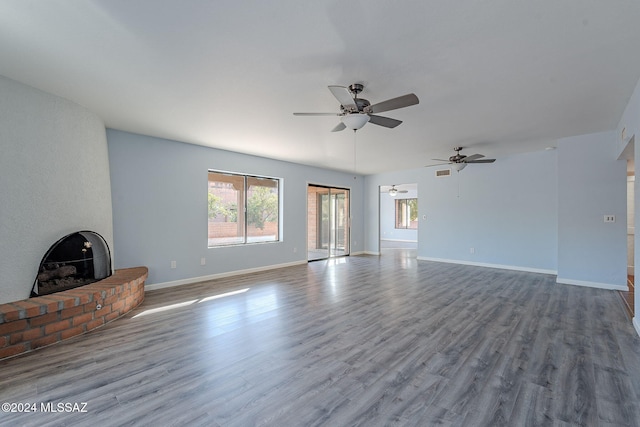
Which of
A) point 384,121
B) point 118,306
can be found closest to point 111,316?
point 118,306

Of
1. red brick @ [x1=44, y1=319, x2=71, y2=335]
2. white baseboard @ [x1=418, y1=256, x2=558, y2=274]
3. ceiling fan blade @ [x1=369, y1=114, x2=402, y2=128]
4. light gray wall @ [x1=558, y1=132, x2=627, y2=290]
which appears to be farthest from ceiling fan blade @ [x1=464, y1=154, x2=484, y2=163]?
red brick @ [x1=44, y1=319, x2=71, y2=335]

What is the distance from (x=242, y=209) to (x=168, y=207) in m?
1.55

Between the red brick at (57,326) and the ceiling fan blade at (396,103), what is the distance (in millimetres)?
3717

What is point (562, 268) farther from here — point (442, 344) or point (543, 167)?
point (442, 344)

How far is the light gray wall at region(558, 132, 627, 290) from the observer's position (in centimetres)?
458

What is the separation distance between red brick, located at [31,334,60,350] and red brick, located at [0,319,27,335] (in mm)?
177

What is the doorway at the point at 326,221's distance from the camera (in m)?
8.34

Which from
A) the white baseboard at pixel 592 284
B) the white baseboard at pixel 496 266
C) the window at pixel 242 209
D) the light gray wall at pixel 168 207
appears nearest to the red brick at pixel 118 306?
the light gray wall at pixel 168 207

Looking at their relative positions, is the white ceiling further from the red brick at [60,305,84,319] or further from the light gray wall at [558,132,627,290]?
the red brick at [60,305,84,319]

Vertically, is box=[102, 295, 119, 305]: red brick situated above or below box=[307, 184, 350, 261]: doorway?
below

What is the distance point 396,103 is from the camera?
2.72 m

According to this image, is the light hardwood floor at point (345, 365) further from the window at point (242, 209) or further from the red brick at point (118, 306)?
the window at point (242, 209)

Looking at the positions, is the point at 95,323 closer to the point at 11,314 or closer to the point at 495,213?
the point at 11,314

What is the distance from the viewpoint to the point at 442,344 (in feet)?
8.98
